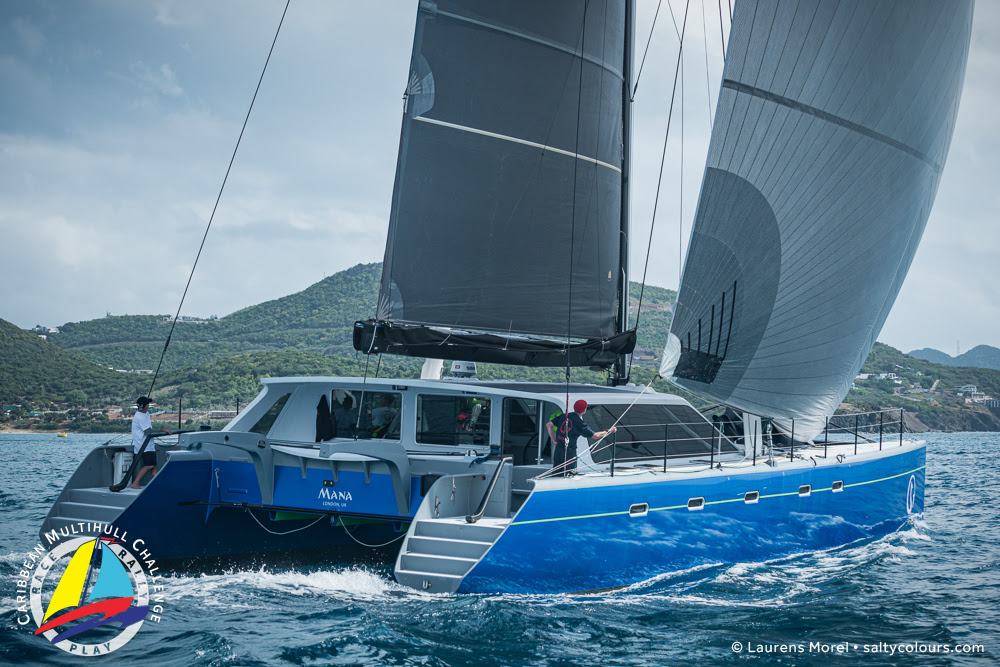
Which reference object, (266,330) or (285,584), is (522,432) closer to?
(285,584)

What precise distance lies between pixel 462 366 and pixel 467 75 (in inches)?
134

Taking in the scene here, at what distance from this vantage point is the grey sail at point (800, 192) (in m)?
6.98

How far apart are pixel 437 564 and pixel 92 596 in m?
2.52

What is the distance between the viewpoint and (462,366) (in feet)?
28.5

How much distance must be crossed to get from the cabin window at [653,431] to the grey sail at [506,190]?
1236 mm

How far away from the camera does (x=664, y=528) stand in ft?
19.9

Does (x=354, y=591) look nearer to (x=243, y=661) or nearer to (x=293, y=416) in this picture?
(x=243, y=661)

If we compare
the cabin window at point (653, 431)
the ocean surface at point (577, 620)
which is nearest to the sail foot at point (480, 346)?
the cabin window at point (653, 431)

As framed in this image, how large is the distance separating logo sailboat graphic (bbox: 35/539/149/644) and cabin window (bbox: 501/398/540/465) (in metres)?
3.35

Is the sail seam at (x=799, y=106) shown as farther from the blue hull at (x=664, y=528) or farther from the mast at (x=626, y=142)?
the blue hull at (x=664, y=528)

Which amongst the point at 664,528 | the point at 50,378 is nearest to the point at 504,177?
the point at 664,528

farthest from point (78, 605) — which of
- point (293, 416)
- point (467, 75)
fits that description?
point (467, 75)

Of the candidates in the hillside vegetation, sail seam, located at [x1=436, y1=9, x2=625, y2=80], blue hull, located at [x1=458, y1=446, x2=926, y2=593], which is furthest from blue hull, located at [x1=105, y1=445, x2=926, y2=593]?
the hillside vegetation

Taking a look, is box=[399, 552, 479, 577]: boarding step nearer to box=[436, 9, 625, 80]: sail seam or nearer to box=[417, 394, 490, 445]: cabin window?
box=[417, 394, 490, 445]: cabin window
